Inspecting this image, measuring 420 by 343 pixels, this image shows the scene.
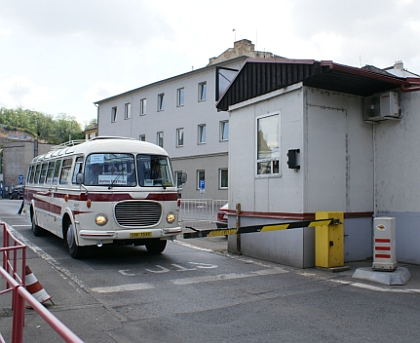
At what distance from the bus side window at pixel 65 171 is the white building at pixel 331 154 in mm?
4637

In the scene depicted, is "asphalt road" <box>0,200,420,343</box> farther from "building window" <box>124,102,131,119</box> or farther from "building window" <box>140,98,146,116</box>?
"building window" <box>124,102,131,119</box>

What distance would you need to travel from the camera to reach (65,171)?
11281 mm

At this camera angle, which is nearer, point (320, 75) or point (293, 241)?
point (320, 75)

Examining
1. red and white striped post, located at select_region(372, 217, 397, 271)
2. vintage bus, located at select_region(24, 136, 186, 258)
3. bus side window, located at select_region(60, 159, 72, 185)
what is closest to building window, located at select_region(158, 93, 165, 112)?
bus side window, located at select_region(60, 159, 72, 185)

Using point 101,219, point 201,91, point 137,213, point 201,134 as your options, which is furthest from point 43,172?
point 201,91

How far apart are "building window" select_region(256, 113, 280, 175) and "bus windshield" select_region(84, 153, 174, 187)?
2.26 metres

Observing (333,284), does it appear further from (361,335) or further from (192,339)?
(192,339)

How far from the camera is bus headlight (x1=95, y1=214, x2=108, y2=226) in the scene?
9406 mm

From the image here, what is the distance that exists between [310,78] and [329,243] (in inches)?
135

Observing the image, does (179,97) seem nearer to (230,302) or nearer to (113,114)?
(113,114)

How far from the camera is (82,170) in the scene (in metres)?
10.0

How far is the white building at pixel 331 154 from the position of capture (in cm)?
932

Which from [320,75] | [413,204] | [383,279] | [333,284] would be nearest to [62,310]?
[333,284]

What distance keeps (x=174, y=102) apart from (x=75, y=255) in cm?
2720
